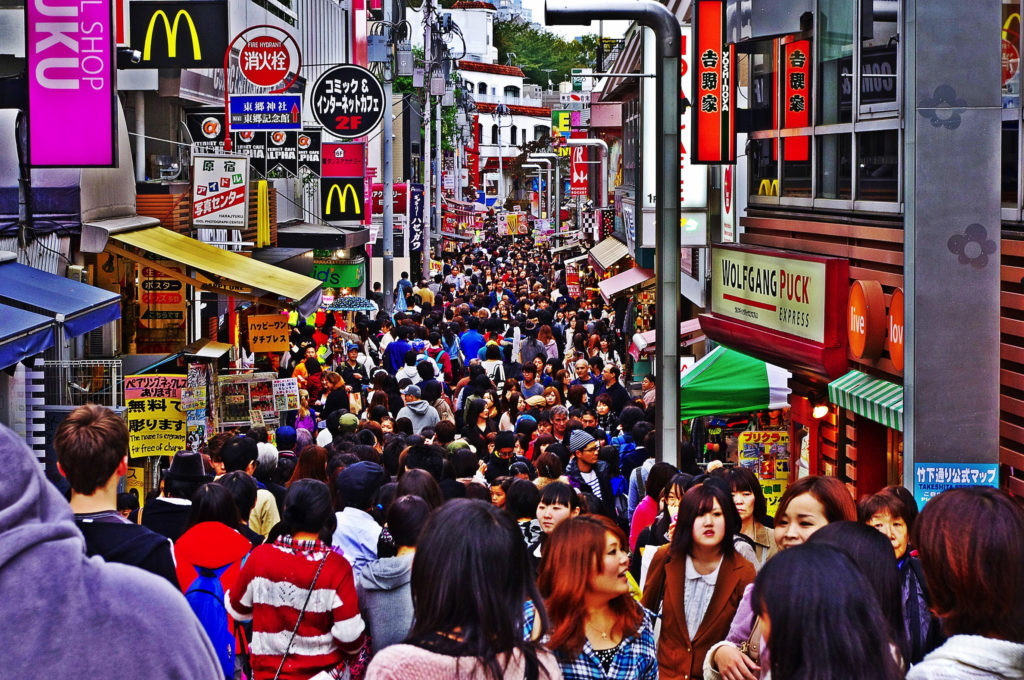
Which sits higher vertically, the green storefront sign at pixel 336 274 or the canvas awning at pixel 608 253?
the canvas awning at pixel 608 253

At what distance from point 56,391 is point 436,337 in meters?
9.19

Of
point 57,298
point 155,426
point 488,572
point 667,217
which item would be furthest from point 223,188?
point 488,572

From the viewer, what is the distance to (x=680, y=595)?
19.2ft

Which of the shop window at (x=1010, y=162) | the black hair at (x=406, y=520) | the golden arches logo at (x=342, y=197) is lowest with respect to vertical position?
the black hair at (x=406, y=520)

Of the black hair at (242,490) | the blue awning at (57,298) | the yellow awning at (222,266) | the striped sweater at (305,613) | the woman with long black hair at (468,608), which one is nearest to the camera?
the woman with long black hair at (468,608)

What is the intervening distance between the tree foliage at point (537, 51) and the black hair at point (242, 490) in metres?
125

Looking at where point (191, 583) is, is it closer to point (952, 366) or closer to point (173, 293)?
point (952, 366)

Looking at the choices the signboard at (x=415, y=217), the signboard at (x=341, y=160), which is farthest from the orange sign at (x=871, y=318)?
the signboard at (x=415, y=217)

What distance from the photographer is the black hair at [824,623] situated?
10.7 ft

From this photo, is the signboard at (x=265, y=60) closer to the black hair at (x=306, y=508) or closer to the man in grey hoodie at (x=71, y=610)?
the black hair at (x=306, y=508)

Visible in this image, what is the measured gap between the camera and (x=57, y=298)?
1317cm

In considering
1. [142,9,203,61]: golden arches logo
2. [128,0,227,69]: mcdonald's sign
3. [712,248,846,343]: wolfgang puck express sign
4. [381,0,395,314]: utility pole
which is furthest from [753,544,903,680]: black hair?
[381,0,395,314]: utility pole

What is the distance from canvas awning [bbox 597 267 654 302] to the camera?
90.5 ft

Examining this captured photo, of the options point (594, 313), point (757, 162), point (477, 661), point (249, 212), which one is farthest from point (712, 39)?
point (594, 313)
